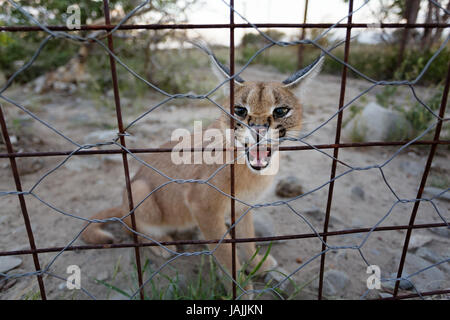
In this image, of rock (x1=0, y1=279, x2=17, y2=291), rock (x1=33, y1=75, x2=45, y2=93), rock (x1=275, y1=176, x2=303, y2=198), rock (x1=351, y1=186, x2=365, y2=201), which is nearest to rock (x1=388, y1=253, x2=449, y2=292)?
rock (x1=351, y1=186, x2=365, y2=201)

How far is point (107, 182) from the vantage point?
3.52m

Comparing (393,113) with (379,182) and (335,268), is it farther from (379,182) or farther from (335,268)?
(335,268)

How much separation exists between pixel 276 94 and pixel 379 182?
2210mm

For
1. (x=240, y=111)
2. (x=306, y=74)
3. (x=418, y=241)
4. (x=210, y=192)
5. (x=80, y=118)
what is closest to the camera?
(x=306, y=74)

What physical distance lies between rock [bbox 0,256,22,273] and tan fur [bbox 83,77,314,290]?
48 centimetres

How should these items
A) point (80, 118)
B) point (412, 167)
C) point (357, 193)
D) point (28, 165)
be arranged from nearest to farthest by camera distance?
point (357, 193), point (28, 165), point (412, 167), point (80, 118)

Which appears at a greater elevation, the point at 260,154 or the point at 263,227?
the point at 260,154

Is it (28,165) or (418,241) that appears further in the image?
(28,165)

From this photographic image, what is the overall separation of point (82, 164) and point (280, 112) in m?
2.86

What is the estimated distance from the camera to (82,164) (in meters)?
3.80

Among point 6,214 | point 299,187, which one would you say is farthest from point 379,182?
point 6,214

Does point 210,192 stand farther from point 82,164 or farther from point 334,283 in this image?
point 82,164

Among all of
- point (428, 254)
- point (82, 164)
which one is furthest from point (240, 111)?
point (82, 164)
